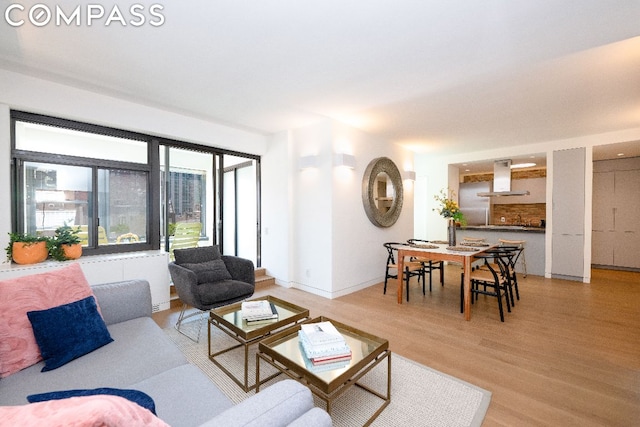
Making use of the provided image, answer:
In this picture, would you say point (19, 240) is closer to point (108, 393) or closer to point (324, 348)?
point (108, 393)

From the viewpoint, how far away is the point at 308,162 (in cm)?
Result: 433

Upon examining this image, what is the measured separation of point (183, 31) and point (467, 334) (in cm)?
377

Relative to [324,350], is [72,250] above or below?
above

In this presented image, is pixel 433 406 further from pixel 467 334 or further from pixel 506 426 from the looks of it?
pixel 467 334

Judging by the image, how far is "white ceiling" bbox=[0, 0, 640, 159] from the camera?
1913 millimetres

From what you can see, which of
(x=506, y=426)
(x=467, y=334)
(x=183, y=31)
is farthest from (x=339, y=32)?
(x=467, y=334)

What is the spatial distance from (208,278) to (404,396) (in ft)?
7.58

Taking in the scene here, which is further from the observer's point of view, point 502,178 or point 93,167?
point 502,178

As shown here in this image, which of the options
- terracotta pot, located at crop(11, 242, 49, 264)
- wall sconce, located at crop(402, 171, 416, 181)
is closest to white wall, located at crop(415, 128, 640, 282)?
wall sconce, located at crop(402, 171, 416, 181)

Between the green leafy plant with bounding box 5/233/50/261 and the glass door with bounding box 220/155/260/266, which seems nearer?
the green leafy plant with bounding box 5/233/50/261

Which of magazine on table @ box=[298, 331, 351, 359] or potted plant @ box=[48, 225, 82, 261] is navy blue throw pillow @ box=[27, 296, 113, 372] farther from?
potted plant @ box=[48, 225, 82, 261]

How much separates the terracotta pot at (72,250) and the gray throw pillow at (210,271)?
112cm

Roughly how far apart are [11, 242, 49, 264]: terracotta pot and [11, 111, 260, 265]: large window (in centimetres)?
37

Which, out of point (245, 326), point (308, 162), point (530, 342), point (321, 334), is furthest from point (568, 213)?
point (245, 326)
